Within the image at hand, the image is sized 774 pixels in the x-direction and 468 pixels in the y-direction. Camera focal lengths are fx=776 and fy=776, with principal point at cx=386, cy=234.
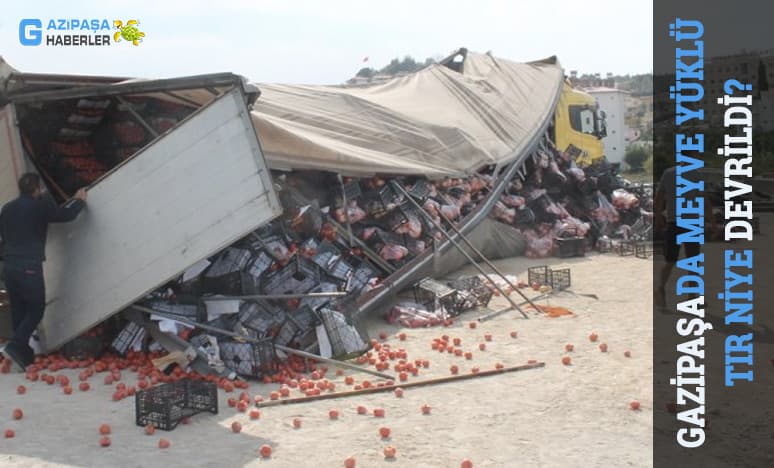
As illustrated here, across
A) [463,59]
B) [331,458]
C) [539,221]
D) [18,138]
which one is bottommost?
[331,458]

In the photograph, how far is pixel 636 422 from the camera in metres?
5.76

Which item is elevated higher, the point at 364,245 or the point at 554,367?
the point at 364,245

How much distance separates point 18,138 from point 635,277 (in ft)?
28.6

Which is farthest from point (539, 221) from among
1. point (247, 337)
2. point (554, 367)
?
point (247, 337)

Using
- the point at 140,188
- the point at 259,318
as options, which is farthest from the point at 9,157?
the point at 259,318

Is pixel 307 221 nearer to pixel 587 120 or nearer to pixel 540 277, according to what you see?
pixel 540 277

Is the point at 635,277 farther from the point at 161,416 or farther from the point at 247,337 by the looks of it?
the point at 161,416

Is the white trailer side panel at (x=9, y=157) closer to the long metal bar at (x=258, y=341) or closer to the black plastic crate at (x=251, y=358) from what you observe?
the long metal bar at (x=258, y=341)

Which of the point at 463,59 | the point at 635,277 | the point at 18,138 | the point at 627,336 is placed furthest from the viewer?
the point at 463,59

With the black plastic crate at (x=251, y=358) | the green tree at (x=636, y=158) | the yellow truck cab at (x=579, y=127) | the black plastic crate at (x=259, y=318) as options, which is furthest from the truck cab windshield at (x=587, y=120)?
the green tree at (x=636, y=158)

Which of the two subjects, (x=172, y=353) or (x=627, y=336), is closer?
(x=172, y=353)

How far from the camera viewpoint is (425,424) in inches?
231

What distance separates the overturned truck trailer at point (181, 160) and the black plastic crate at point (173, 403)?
1.24m

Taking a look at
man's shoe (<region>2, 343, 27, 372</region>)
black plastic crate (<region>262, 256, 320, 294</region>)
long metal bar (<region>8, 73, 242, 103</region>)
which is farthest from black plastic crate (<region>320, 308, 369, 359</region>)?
man's shoe (<region>2, 343, 27, 372</region>)
